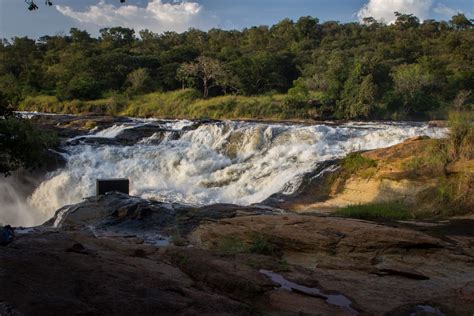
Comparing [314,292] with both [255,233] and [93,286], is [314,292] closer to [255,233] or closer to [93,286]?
[93,286]

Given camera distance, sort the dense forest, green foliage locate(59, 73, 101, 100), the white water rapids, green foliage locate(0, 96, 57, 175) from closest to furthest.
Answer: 1. green foliage locate(0, 96, 57, 175)
2. the white water rapids
3. the dense forest
4. green foliage locate(59, 73, 101, 100)

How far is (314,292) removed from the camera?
18.3 ft

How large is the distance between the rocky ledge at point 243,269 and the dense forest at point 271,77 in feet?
76.1

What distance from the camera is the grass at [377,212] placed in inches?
405

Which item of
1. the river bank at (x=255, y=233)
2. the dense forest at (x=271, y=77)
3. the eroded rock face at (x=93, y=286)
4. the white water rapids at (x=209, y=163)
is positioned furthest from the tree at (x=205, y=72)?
the eroded rock face at (x=93, y=286)

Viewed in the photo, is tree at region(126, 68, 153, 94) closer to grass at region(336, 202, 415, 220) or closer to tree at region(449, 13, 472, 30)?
grass at region(336, 202, 415, 220)

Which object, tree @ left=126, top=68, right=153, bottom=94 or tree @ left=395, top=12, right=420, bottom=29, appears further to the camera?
tree @ left=395, top=12, right=420, bottom=29

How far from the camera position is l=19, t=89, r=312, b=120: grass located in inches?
1289

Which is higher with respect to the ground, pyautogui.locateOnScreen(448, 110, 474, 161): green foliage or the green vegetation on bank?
pyautogui.locateOnScreen(448, 110, 474, 161): green foliage

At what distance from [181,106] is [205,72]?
3982 mm

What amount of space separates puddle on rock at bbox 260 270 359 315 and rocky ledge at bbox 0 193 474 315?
14 mm

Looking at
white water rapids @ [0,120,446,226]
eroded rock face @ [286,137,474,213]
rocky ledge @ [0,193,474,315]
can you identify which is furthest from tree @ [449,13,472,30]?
rocky ledge @ [0,193,474,315]

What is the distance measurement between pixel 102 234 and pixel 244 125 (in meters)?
11.6

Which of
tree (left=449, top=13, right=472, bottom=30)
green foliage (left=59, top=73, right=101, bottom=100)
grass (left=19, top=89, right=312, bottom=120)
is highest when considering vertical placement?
tree (left=449, top=13, right=472, bottom=30)
